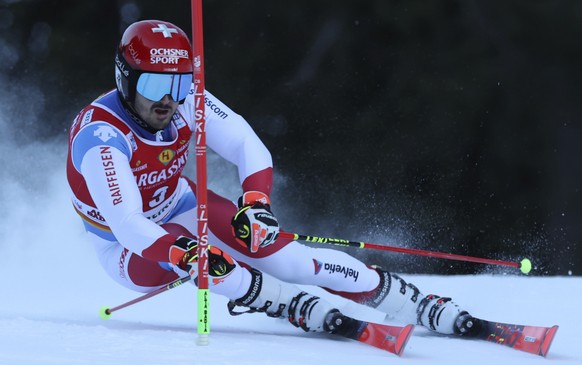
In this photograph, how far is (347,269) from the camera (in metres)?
3.91

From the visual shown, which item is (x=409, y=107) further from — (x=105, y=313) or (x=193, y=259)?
(x=193, y=259)

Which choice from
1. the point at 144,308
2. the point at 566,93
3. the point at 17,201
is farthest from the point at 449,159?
the point at 17,201

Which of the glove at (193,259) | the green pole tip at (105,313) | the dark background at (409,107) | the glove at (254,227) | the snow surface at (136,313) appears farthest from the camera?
the dark background at (409,107)

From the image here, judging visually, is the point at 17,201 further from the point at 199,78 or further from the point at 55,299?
the point at 199,78

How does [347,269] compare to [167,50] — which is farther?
[347,269]

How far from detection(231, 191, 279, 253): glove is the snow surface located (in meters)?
0.33

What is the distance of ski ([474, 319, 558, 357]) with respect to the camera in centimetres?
343

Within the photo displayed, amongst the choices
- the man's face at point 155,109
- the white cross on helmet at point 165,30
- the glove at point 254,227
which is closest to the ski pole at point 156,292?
the glove at point 254,227

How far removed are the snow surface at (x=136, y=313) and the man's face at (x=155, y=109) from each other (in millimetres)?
758

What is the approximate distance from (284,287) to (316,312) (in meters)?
0.16

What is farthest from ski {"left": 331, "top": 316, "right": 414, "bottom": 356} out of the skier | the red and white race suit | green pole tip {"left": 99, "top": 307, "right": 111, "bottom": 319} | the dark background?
the dark background

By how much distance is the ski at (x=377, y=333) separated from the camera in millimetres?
3287

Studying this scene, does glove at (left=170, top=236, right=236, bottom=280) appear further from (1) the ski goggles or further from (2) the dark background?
(2) the dark background

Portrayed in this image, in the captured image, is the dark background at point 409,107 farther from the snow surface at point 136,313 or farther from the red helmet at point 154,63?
the red helmet at point 154,63
